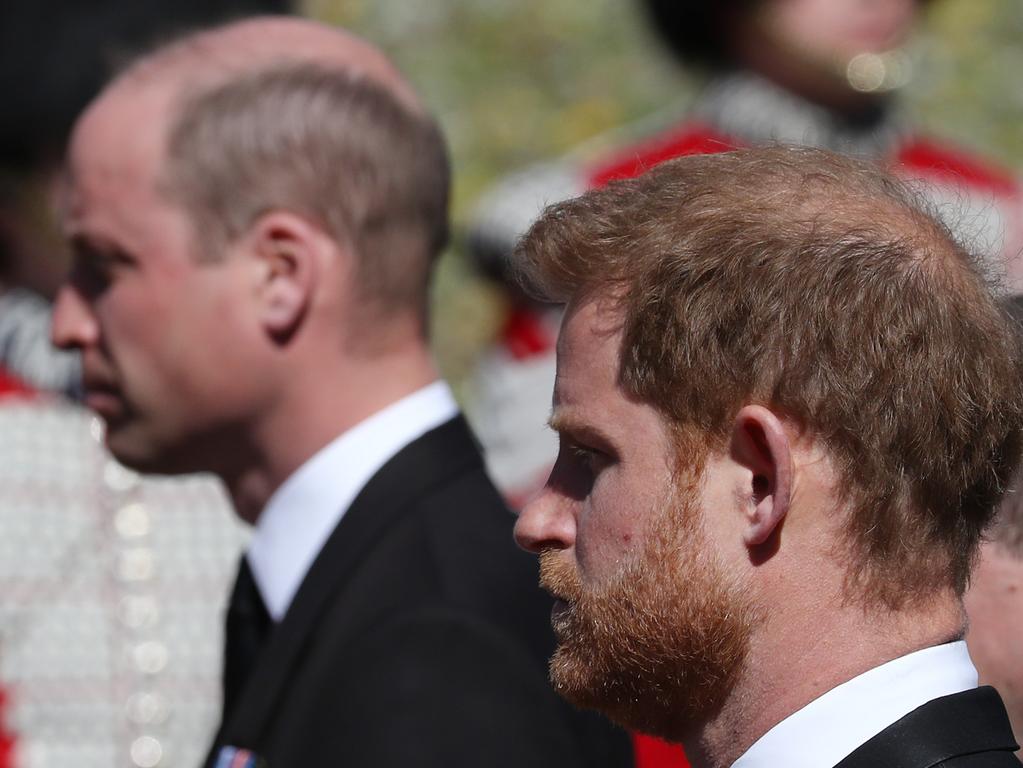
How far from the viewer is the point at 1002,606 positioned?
2.08 meters

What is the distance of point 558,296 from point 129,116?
54.4 inches

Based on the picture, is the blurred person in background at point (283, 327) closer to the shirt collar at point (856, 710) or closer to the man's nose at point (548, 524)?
the man's nose at point (548, 524)

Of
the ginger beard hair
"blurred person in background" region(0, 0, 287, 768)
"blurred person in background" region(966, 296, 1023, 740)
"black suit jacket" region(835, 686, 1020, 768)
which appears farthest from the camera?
"blurred person in background" region(0, 0, 287, 768)

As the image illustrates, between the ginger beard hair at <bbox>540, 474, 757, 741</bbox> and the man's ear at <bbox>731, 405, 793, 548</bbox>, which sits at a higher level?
the man's ear at <bbox>731, 405, 793, 548</bbox>

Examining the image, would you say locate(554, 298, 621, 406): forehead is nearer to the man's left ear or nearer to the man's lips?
the man's left ear

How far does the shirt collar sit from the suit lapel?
3.43ft

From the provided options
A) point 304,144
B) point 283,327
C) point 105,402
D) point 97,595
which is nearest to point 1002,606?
point 283,327

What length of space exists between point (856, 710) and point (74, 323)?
1.80 metres

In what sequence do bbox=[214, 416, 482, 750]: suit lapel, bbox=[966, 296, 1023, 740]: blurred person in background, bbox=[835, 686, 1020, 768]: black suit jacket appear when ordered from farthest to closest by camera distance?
bbox=[214, 416, 482, 750]: suit lapel
bbox=[966, 296, 1023, 740]: blurred person in background
bbox=[835, 686, 1020, 768]: black suit jacket

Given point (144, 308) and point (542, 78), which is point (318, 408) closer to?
point (144, 308)

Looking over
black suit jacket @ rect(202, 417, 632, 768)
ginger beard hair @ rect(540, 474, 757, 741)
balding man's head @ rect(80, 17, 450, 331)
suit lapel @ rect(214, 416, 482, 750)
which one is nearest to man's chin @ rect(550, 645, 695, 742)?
ginger beard hair @ rect(540, 474, 757, 741)

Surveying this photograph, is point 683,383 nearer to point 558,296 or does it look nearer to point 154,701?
point 558,296

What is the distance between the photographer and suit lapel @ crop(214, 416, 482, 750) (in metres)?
2.53

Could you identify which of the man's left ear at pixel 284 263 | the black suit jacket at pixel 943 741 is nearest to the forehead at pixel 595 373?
the black suit jacket at pixel 943 741
